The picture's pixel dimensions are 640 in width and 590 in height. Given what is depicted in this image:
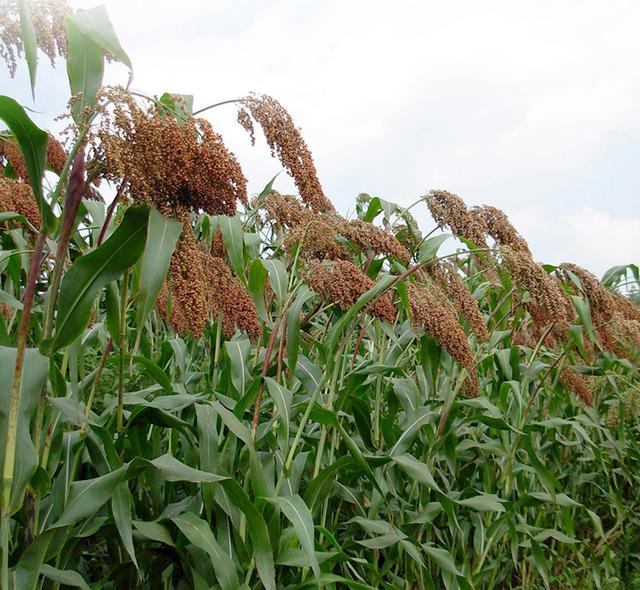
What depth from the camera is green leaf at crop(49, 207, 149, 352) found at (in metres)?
1.78

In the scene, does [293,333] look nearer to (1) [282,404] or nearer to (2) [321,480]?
(1) [282,404]

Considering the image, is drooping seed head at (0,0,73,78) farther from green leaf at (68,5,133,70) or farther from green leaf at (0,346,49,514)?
green leaf at (0,346,49,514)

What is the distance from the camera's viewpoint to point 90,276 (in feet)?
5.92

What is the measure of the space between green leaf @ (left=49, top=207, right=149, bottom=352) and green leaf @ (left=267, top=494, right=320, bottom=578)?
0.78 m

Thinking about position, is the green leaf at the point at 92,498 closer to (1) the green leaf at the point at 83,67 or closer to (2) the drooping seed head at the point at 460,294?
(1) the green leaf at the point at 83,67

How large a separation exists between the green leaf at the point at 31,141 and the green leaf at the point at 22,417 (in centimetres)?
36

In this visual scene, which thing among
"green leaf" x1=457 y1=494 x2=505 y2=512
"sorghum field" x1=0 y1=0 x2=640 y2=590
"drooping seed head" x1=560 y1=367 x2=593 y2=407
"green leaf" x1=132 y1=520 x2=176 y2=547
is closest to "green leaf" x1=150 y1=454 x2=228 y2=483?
"sorghum field" x1=0 y1=0 x2=640 y2=590

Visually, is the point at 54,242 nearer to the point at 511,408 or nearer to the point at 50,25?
the point at 50,25

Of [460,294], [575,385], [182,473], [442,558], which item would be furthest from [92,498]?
[575,385]

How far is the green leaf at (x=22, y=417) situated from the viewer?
67.4 inches

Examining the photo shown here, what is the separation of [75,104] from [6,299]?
68cm

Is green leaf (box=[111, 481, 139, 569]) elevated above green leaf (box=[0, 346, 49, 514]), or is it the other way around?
green leaf (box=[0, 346, 49, 514])

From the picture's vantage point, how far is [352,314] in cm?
Result: 234

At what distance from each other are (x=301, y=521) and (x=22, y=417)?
2.68ft
